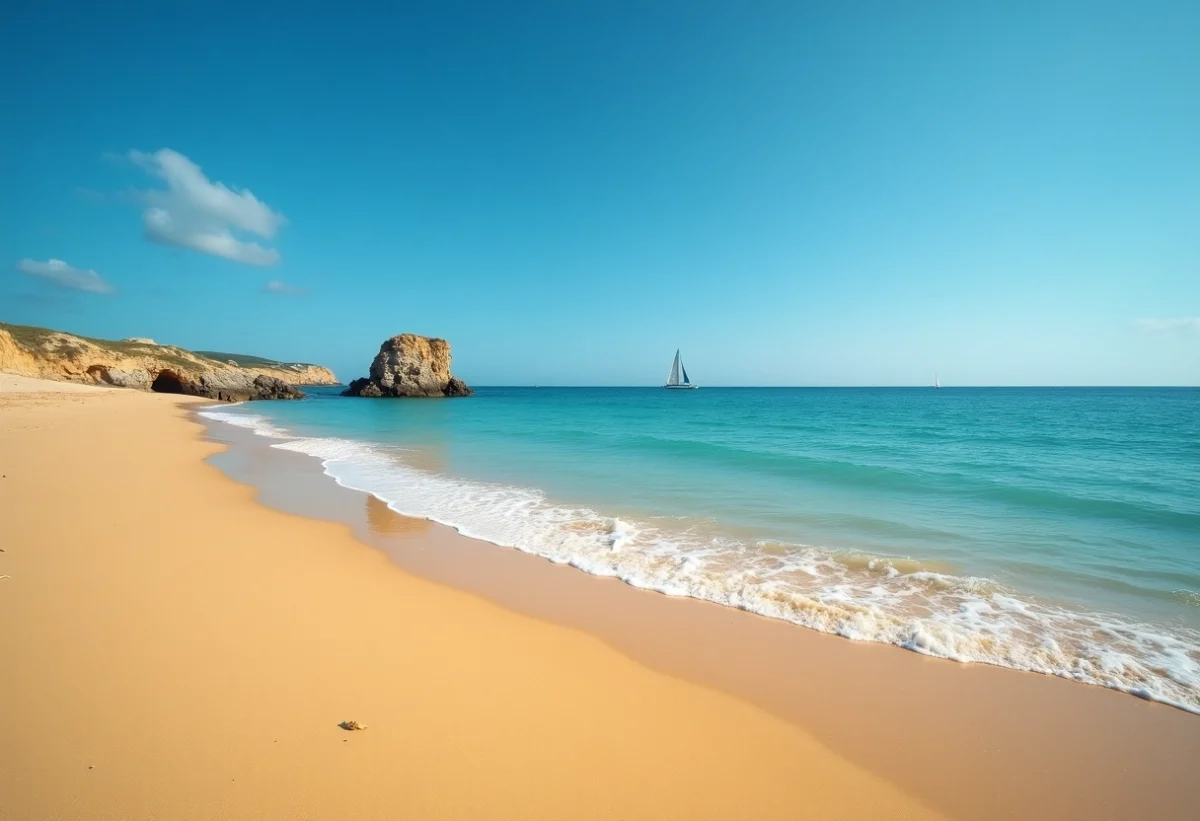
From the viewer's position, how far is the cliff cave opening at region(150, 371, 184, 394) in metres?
56.6

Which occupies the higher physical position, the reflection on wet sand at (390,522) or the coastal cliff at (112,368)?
the coastal cliff at (112,368)

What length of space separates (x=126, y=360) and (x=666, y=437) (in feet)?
234

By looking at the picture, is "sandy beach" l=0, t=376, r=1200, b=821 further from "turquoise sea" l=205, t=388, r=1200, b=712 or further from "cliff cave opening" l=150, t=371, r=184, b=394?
"cliff cave opening" l=150, t=371, r=184, b=394

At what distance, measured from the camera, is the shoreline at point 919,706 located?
276 centimetres

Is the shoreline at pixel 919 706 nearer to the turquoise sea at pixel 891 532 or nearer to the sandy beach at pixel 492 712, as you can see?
the sandy beach at pixel 492 712

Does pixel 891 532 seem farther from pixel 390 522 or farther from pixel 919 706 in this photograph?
pixel 390 522

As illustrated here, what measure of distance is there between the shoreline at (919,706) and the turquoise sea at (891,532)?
338mm

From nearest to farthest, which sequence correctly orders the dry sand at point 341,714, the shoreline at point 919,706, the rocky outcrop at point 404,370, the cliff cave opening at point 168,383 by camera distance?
the dry sand at point 341,714
the shoreline at point 919,706
the cliff cave opening at point 168,383
the rocky outcrop at point 404,370

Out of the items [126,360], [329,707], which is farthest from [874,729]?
[126,360]

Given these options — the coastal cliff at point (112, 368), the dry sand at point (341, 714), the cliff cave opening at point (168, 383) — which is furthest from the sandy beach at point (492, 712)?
the cliff cave opening at point (168, 383)

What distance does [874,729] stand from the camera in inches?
126

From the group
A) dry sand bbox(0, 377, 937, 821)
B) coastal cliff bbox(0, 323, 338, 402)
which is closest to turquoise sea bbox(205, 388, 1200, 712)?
dry sand bbox(0, 377, 937, 821)

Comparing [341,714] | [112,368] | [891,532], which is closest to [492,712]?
[341,714]

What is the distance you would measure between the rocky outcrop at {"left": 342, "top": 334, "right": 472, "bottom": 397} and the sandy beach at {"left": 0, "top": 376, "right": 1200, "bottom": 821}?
70562 millimetres
